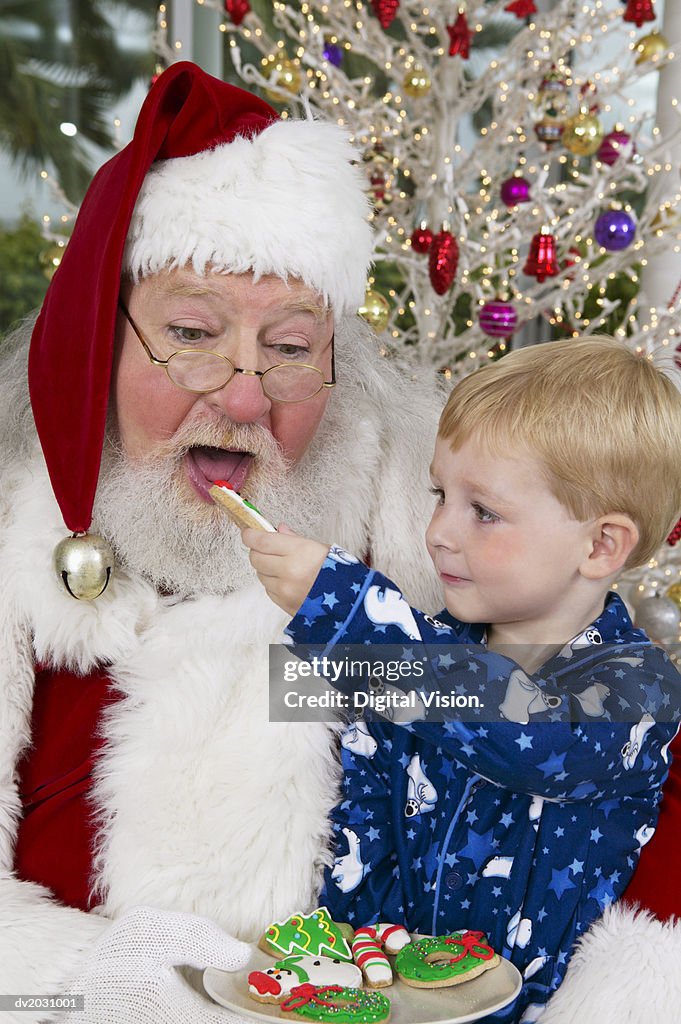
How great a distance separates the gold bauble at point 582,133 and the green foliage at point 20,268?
7.06 feet

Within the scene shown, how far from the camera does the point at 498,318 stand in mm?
2422

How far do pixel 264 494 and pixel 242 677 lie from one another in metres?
0.25

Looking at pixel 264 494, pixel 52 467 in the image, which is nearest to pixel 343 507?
pixel 264 494

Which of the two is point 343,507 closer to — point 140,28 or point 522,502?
point 522,502

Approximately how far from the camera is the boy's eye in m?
1.25

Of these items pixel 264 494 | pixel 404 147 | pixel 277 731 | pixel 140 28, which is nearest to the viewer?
pixel 277 731

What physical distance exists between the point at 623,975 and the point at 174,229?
101 cm

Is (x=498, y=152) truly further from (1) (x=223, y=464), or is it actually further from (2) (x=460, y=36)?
(1) (x=223, y=464)

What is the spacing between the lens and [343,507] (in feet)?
5.09

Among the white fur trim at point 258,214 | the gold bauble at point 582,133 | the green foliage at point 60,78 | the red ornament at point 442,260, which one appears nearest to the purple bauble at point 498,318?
the red ornament at point 442,260

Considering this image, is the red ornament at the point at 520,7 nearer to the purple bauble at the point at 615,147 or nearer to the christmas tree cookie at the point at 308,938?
the purple bauble at the point at 615,147

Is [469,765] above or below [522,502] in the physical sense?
below

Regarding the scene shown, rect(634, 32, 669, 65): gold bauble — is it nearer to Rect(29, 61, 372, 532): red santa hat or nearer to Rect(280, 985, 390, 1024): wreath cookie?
Rect(29, 61, 372, 532): red santa hat

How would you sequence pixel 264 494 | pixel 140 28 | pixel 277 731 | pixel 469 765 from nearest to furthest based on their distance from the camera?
pixel 469 765, pixel 277 731, pixel 264 494, pixel 140 28
